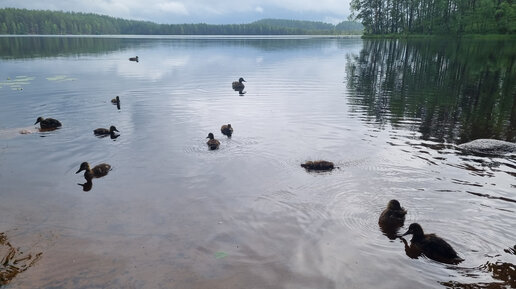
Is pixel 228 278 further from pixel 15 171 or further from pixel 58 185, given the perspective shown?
pixel 15 171

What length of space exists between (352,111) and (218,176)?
1281 cm

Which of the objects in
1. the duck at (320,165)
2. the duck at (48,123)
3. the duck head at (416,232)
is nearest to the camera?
the duck head at (416,232)

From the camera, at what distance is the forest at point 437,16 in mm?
91956

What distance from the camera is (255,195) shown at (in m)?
11.6

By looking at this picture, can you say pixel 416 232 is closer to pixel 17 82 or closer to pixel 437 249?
pixel 437 249

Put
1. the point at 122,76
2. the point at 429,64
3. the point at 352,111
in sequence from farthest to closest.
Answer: the point at 429,64, the point at 122,76, the point at 352,111

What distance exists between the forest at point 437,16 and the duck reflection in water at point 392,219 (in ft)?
327

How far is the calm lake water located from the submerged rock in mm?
540

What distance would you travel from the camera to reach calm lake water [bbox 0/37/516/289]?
8.04m

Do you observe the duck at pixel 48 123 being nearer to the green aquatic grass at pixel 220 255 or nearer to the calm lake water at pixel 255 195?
the calm lake water at pixel 255 195

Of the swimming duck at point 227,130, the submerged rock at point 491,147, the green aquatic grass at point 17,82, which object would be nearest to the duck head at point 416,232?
the submerged rock at point 491,147

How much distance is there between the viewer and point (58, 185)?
41.4 feet

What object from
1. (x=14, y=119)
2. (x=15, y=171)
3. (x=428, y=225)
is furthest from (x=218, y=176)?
(x=14, y=119)

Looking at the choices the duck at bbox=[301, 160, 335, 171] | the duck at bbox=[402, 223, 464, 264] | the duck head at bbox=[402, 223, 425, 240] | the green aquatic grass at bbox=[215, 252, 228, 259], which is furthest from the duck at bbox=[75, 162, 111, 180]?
the duck at bbox=[402, 223, 464, 264]
